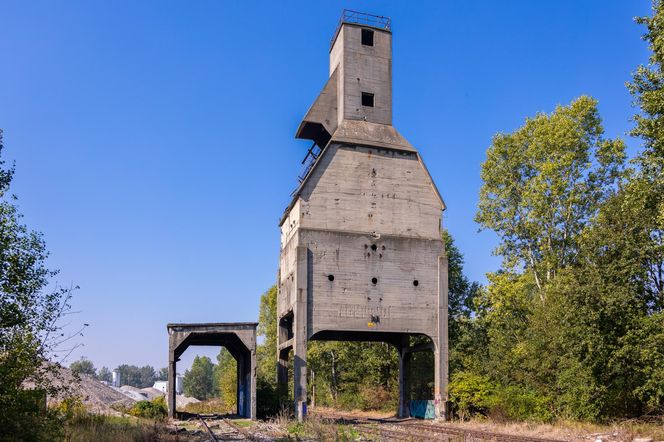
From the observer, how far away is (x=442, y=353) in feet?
104

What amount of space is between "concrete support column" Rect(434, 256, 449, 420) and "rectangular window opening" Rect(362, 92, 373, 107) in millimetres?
9438

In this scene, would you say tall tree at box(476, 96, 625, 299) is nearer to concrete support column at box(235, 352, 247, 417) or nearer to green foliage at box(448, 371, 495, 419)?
green foliage at box(448, 371, 495, 419)

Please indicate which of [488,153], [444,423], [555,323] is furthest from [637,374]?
[488,153]

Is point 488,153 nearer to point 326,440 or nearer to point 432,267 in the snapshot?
point 432,267

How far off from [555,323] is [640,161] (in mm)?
8383

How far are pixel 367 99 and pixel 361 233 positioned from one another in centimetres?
814

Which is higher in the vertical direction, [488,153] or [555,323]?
[488,153]

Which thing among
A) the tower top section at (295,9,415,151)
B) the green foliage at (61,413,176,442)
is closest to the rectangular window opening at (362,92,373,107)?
the tower top section at (295,9,415,151)

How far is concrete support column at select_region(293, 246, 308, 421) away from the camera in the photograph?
96.6 feet

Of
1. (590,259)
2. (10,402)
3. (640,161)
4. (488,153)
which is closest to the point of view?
(10,402)

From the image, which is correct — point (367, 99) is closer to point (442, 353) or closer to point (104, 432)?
point (442, 353)

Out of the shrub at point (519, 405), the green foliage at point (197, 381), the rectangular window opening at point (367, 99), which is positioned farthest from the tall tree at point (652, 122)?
the green foliage at point (197, 381)

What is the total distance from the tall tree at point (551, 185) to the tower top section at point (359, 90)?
787 centimetres

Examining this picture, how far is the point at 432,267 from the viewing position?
108ft
